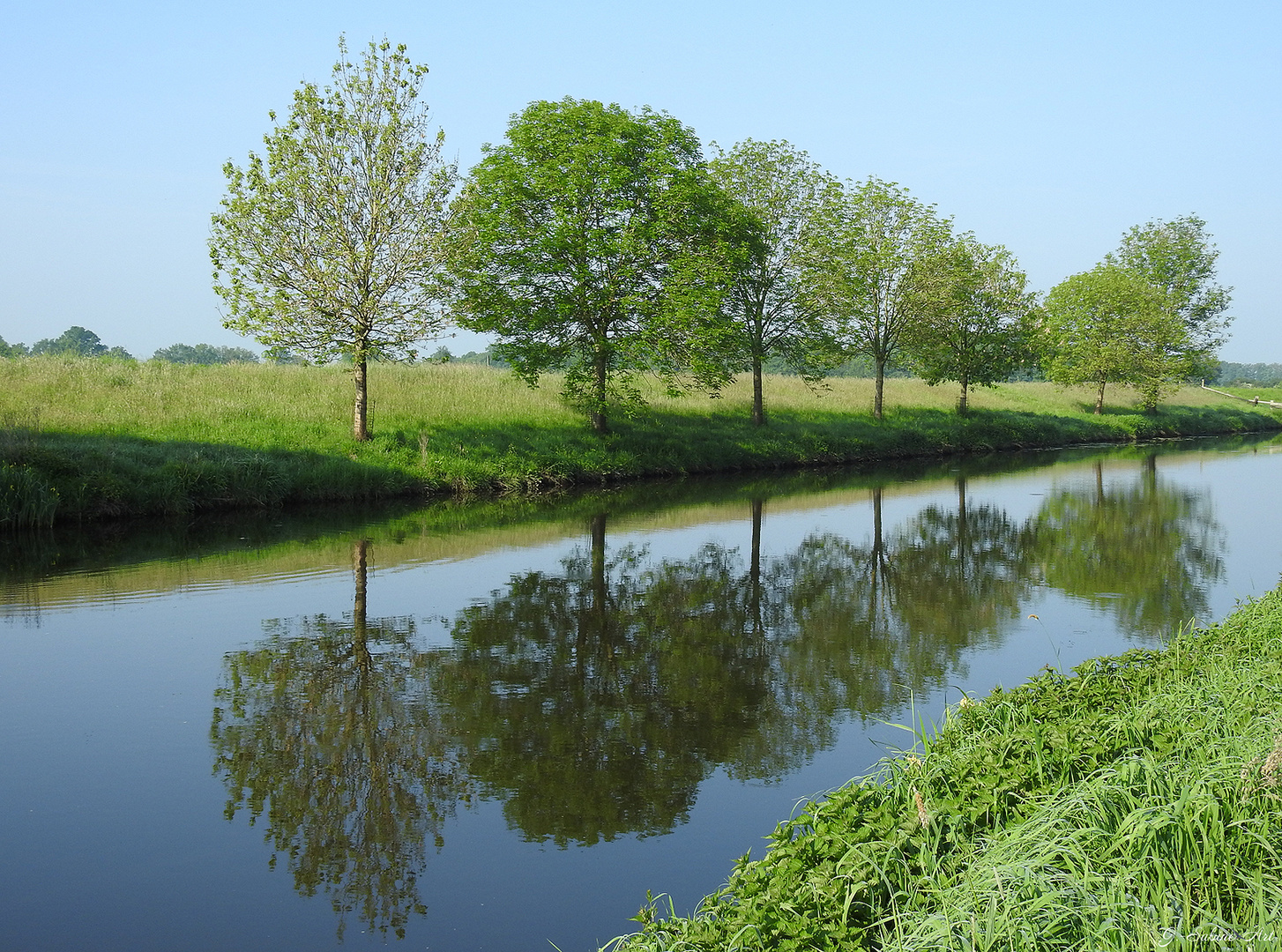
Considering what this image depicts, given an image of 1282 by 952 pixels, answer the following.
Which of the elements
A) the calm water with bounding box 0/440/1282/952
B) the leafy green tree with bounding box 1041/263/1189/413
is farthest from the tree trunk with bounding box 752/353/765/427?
the leafy green tree with bounding box 1041/263/1189/413

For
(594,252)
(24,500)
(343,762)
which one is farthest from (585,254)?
(343,762)

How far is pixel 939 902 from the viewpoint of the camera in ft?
13.3

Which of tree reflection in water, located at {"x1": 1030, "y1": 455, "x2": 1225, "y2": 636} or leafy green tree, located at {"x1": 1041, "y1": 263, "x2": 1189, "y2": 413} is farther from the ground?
leafy green tree, located at {"x1": 1041, "y1": 263, "x2": 1189, "y2": 413}

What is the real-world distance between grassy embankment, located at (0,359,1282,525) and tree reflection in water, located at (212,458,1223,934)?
8.27m

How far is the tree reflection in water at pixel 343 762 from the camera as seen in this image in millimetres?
5699

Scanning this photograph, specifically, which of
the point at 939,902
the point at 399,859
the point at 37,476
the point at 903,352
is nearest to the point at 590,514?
the point at 37,476

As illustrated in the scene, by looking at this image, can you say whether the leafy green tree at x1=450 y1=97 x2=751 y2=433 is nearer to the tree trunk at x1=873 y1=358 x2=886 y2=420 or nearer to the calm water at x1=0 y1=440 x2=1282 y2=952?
the calm water at x1=0 y1=440 x2=1282 y2=952

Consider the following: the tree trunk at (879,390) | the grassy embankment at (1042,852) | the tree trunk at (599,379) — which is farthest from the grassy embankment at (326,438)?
the grassy embankment at (1042,852)

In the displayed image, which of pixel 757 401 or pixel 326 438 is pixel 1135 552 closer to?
pixel 326 438

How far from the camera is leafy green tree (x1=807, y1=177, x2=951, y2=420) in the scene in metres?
40.6

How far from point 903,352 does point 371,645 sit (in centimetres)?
4055

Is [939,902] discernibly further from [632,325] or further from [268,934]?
[632,325]

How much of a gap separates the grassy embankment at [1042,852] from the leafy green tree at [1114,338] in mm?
56091

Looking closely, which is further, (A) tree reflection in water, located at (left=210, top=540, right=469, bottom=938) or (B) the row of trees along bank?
(B) the row of trees along bank
